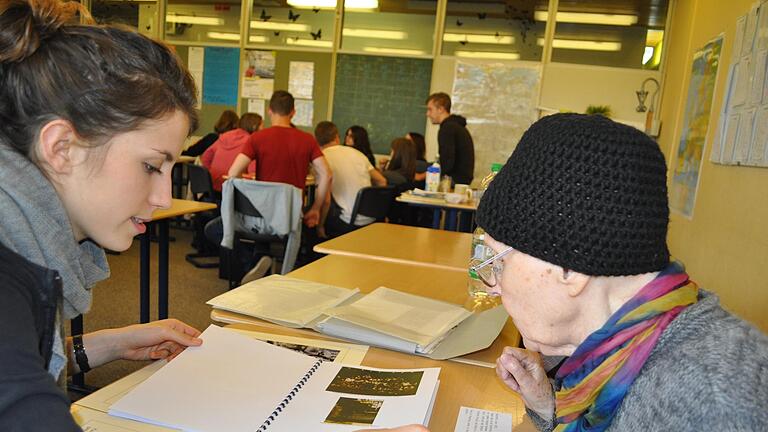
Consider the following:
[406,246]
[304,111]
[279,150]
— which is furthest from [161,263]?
[304,111]

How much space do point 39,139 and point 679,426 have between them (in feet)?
2.72

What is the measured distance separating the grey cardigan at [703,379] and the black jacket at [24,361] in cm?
62

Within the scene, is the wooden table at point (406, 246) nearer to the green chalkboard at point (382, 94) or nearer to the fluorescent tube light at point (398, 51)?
the green chalkboard at point (382, 94)

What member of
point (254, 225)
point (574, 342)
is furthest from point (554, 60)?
point (574, 342)

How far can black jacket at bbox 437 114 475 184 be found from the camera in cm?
499

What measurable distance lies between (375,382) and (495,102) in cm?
640

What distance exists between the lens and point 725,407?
587 millimetres

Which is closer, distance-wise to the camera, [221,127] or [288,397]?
[288,397]

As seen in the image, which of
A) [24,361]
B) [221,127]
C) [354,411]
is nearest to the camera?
[24,361]

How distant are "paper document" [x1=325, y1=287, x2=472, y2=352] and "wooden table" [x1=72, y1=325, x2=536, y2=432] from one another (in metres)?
0.05

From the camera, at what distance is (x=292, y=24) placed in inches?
297

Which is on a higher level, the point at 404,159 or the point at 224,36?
the point at 224,36

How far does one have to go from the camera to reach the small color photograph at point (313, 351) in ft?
3.67

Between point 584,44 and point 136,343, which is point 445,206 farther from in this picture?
point 584,44
